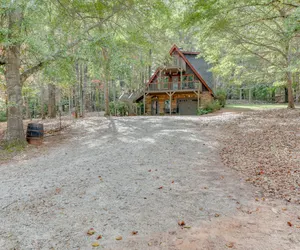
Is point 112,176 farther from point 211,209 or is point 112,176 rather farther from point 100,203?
point 211,209

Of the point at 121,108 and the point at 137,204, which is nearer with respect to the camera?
the point at 137,204

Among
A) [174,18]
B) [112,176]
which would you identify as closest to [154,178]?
[112,176]

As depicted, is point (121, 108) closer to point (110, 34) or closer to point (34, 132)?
point (34, 132)

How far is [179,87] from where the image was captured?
77.9ft

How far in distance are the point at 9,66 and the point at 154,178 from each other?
26.8ft

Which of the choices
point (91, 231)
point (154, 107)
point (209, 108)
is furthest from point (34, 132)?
point (154, 107)

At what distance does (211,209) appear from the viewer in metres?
3.74

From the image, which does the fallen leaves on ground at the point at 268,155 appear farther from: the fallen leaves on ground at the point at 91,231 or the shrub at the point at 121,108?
the shrub at the point at 121,108

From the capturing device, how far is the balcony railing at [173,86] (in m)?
23.3

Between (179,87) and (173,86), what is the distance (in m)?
0.82

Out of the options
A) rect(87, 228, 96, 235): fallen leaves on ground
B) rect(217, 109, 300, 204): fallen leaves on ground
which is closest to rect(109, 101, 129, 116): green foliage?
rect(217, 109, 300, 204): fallen leaves on ground

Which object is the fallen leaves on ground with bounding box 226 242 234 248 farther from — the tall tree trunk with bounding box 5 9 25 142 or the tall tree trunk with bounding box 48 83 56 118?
the tall tree trunk with bounding box 48 83 56 118

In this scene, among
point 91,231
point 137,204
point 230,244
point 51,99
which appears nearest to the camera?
point 230,244

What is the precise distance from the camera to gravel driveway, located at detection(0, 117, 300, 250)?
2.98 metres
